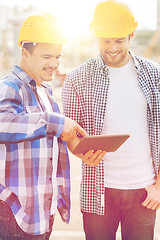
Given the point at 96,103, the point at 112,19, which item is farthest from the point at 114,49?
the point at 96,103

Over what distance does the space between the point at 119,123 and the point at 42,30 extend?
83 cm

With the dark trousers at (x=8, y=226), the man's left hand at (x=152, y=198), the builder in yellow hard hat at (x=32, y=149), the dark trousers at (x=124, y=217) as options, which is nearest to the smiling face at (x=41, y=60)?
the builder in yellow hard hat at (x=32, y=149)

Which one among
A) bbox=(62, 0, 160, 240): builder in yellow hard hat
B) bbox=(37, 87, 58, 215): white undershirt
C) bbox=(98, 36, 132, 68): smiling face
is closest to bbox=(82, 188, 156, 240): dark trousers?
bbox=(62, 0, 160, 240): builder in yellow hard hat

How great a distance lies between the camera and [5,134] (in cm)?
Answer: 179

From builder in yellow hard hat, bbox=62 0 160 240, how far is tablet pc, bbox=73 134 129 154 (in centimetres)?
31

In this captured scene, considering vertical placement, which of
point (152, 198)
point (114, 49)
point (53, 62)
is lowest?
point (152, 198)

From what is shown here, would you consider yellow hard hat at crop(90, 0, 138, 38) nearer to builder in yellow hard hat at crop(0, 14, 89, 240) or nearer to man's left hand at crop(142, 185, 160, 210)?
builder in yellow hard hat at crop(0, 14, 89, 240)

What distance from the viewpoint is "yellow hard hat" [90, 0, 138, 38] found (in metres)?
2.38

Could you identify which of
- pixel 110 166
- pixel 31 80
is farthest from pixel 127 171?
pixel 31 80

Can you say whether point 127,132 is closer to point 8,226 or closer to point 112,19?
point 112,19

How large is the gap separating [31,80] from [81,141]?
1.53 feet

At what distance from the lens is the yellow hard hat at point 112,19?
2377mm

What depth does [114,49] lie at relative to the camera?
2350 millimetres

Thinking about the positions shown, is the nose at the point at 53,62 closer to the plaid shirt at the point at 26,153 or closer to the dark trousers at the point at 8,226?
the plaid shirt at the point at 26,153
